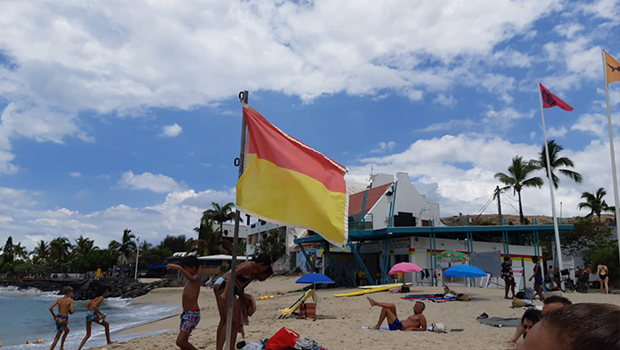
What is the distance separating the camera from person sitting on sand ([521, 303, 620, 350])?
39.2 inches

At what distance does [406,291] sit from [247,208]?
17.6 meters

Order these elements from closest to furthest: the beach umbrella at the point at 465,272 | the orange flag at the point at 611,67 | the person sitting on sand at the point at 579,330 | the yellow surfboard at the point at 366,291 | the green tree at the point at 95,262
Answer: the person sitting on sand at the point at 579,330 → the orange flag at the point at 611,67 → the beach umbrella at the point at 465,272 → the yellow surfboard at the point at 366,291 → the green tree at the point at 95,262

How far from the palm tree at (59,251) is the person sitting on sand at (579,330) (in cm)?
9759

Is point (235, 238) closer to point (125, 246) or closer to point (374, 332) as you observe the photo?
point (374, 332)

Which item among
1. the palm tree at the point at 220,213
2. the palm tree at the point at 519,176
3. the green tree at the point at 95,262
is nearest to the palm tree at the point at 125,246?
the green tree at the point at 95,262

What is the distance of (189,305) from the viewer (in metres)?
6.52

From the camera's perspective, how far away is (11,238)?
297ft

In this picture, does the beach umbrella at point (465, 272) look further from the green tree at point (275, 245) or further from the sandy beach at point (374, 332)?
the green tree at point (275, 245)

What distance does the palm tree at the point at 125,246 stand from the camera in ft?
248

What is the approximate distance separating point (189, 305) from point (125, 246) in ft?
251

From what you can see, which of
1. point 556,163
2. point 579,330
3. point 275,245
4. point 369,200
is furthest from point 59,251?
point 579,330

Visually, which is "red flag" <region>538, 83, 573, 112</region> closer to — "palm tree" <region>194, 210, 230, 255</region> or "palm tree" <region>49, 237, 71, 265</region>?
"palm tree" <region>194, 210, 230, 255</region>

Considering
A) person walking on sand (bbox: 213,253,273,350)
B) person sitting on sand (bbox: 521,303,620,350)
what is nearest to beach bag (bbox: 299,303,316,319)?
person walking on sand (bbox: 213,253,273,350)

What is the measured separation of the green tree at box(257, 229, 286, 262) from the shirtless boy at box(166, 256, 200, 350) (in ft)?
125
